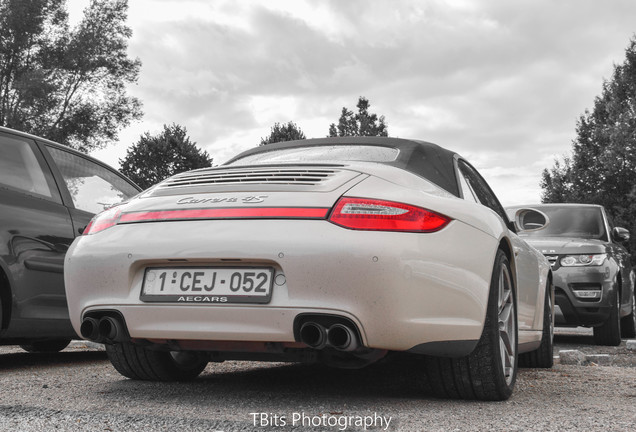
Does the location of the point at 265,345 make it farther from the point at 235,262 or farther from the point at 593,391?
the point at 593,391

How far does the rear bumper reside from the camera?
3.02m

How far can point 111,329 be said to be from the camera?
3438 mm

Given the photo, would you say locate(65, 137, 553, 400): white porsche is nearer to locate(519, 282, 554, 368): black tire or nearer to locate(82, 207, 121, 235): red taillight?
locate(82, 207, 121, 235): red taillight

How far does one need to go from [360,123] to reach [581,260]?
→ 61.7 metres

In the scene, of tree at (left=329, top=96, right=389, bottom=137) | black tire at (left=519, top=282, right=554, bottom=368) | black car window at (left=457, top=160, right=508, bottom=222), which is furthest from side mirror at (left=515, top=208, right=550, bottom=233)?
tree at (left=329, top=96, right=389, bottom=137)

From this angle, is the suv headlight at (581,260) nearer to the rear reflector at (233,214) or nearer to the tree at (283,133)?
the rear reflector at (233,214)

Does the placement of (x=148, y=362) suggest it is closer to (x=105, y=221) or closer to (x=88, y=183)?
(x=105, y=221)

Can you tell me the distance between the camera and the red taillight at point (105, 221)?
353cm

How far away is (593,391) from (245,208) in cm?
218

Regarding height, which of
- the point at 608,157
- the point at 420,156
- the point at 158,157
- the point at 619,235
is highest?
the point at 158,157

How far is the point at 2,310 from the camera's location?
16.0ft

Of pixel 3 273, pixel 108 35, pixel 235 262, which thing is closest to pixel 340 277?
pixel 235 262

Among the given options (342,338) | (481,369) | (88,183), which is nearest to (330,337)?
(342,338)

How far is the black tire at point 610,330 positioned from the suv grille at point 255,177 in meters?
6.13
